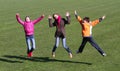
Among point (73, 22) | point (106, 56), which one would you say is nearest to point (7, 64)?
point (106, 56)

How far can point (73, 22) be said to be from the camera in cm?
→ 3017

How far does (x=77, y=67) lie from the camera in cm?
1417

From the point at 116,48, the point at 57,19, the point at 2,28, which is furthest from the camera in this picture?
the point at 2,28

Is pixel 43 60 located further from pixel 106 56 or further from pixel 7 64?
pixel 106 56

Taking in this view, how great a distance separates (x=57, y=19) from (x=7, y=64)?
319 cm

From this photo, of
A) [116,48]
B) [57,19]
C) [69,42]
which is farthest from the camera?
[69,42]

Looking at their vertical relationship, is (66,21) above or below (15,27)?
above

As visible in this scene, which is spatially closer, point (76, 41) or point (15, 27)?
point (76, 41)

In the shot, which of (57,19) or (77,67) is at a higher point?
(57,19)

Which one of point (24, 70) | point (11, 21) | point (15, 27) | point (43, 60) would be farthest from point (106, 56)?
point (11, 21)

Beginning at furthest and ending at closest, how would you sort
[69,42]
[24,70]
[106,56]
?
[69,42]
[106,56]
[24,70]

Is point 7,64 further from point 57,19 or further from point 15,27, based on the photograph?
point 15,27

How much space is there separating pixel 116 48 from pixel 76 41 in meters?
3.51

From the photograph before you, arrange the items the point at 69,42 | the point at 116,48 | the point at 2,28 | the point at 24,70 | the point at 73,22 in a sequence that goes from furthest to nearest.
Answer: the point at 73,22, the point at 2,28, the point at 69,42, the point at 116,48, the point at 24,70
